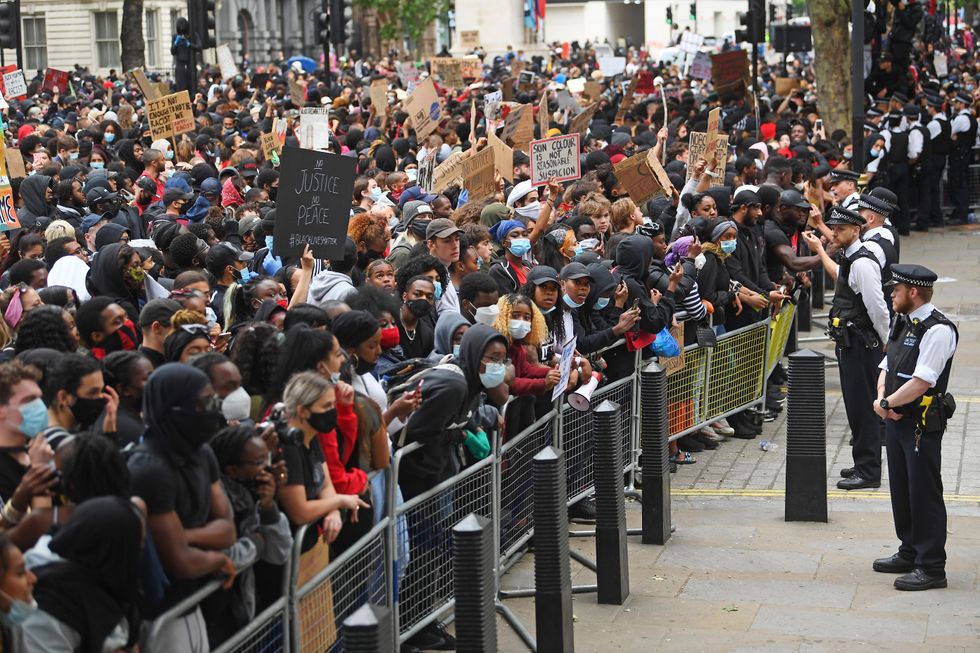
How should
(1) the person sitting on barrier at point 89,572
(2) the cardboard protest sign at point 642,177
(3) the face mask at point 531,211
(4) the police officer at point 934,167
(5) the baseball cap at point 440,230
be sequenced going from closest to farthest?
(1) the person sitting on barrier at point 89,572 → (5) the baseball cap at point 440,230 → (3) the face mask at point 531,211 → (2) the cardboard protest sign at point 642,177 → (4) the police officer at point 934,167

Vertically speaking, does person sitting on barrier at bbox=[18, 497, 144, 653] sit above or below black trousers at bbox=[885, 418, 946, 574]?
above

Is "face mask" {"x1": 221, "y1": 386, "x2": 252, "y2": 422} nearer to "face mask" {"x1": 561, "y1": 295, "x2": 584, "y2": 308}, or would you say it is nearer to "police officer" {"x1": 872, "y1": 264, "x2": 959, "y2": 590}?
"face mask" {"x1": 561, "y1": 295, "x2": 584, "y2": 308}

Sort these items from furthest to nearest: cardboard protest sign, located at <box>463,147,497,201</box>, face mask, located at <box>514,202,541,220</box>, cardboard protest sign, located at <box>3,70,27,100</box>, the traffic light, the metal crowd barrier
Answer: the traffic light
cardboard protest sign, located at <box>3,70,27,100</box>
cardboard protest sign, located at <box>463,147,497,201</box>
face mask, located at <box>514,202,541,220</box>
the metal crowd barrier

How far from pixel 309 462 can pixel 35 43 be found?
219ft

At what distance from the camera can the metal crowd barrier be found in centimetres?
536

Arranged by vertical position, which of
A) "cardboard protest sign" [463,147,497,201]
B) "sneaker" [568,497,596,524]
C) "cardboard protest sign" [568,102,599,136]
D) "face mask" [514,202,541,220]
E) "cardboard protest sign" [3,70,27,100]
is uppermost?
"cardboard protest sign" [3,70,27,100]

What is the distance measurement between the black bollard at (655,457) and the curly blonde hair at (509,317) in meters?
0.89

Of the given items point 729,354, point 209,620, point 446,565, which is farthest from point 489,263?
point 209,620

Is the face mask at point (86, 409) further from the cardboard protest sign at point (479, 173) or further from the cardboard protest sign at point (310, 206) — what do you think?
the cardboard protest sign at point (479, 173)

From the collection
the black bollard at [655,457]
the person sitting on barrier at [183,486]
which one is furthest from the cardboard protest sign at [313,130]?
the person sitting on barrier at [183,486]

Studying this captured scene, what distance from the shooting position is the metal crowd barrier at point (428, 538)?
5355 millimetres

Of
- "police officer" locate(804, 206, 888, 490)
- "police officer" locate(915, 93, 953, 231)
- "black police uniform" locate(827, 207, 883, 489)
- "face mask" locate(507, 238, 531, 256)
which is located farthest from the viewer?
"police officer" locate(915, 93, 953, 231)

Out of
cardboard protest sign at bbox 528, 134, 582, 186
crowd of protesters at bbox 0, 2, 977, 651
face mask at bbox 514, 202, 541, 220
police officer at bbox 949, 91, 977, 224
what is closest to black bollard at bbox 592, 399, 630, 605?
crowd of protesters at bbox 0, 2, 977, 651

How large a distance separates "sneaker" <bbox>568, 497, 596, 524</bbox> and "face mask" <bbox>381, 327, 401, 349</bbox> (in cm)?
203
